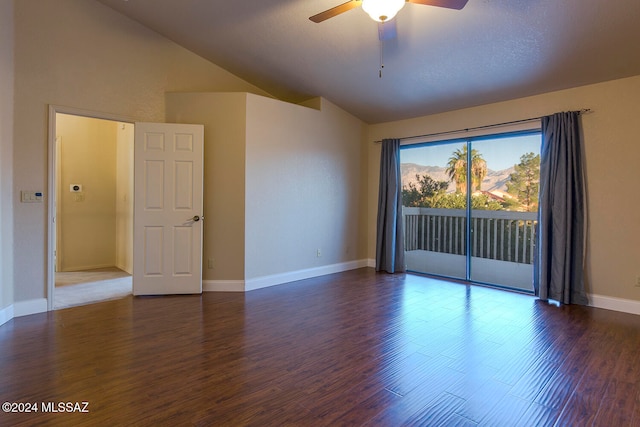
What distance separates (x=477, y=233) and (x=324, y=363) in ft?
11.5

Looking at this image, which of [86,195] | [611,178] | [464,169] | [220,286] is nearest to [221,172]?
[220,286]

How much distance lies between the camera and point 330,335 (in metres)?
2.97

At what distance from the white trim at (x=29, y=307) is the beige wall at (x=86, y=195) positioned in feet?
7.78

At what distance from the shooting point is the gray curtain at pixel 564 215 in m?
3.85

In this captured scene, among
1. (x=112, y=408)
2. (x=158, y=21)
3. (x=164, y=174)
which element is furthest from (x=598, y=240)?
(x=158, y=21)

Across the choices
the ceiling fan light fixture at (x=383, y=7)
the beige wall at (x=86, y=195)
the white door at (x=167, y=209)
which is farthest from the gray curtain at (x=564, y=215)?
the beige wall at (x=86, y=195)

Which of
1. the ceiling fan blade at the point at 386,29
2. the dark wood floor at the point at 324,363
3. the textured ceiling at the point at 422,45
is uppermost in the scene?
the textured ceiling at the point at 422,45

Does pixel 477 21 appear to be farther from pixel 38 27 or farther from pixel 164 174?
pixel 38 27

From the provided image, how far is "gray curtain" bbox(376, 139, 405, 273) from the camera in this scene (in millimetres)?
5562

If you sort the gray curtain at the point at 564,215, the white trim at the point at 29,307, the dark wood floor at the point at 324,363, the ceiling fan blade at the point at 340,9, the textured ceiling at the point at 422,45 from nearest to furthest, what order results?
the dark wood floor at the point at 324,363 → the ceiling fan blade at the point at 340,9 → the textured ceiling at the point at 422,45 → the white trim at the point at 29,307 → the gray curtain at the point at 564,215

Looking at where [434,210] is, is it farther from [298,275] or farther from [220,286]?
[220,286]

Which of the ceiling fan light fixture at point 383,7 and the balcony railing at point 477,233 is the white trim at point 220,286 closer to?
the balcony railing at point 477,233

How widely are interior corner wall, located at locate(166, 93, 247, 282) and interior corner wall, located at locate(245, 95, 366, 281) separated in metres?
0.11

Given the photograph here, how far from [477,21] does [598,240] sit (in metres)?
2.80
